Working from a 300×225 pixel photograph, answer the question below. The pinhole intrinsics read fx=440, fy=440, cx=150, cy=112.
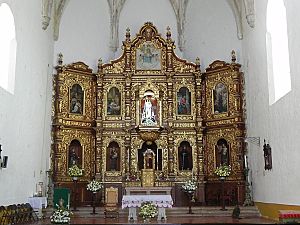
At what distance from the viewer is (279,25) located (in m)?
17.3

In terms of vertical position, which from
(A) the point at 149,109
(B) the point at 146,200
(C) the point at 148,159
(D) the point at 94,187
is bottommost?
(B) the point at 146,200

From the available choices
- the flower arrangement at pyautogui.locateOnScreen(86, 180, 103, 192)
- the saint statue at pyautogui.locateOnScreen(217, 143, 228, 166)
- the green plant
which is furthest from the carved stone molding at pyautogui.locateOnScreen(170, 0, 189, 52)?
the flower arrangement at pyautogui.locateOnScreen(86, 180, 103, 192)

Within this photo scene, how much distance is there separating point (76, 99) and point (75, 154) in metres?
2.92

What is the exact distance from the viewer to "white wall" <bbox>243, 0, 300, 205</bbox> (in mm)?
14450

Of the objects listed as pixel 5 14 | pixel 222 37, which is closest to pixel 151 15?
pixel 222 37

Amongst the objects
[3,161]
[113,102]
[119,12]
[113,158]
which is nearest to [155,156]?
[113,158]

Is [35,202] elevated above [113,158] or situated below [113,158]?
below

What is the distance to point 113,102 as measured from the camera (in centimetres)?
2381

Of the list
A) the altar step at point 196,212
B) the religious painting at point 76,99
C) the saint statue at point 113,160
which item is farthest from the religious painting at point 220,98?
the religious painting at point 76,99

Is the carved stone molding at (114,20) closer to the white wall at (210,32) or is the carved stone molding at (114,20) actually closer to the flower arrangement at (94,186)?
the white wall at (210,32)

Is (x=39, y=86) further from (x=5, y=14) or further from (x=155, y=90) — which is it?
(x=155, y=90)

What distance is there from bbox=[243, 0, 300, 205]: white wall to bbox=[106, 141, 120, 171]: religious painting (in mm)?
6924

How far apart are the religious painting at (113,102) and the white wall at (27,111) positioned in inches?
127

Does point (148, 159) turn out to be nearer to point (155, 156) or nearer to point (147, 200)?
point (155, 156)
